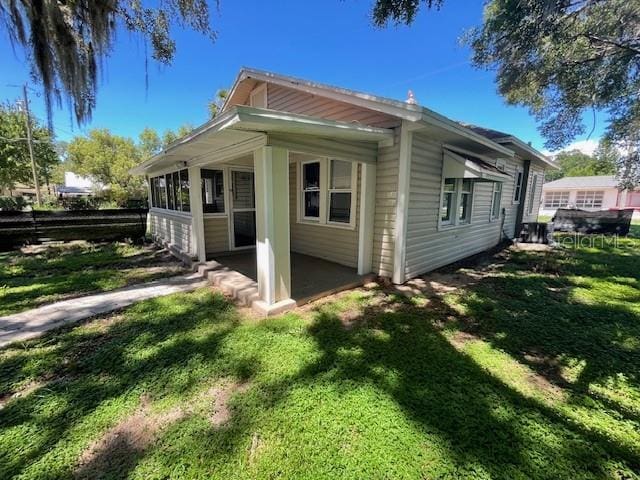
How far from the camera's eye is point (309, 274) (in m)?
5.57

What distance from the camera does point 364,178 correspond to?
16.9 feet

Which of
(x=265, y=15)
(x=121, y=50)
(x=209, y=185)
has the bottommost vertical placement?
(x=209, y=185)

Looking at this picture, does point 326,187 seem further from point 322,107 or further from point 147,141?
point 147,141

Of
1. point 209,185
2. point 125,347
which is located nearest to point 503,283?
point 125,347

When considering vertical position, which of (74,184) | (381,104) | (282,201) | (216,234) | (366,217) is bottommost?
(216,234)

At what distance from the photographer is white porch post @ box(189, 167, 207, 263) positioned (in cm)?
606

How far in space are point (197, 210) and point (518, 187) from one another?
37.0 ft

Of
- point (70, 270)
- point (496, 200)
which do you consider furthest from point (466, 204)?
point (70, 270)

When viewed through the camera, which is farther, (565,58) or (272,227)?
(565,58)

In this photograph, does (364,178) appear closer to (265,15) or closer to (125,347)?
(125,347)

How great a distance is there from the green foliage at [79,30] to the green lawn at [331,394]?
16.6 feet

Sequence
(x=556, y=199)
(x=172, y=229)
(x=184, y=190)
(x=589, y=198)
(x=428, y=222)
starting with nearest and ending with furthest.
Answer: (x=428, y=222), (x=184, y=190), (x=172, y=229), (x=589, y=198), (x=556, y=199)

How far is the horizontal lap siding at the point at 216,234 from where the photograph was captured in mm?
7023

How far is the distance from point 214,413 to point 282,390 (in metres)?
0.58
